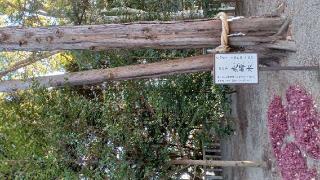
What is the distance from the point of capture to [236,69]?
380 centimetres

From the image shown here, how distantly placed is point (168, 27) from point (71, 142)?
7.74ft

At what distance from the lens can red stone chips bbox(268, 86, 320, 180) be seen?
165 inches

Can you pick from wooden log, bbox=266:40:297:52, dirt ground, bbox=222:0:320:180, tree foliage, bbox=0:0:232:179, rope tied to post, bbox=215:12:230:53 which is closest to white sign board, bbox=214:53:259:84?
rope tied to post, bbox=215:12:230:53

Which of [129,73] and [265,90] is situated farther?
[265,90]

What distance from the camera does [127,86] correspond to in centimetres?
646

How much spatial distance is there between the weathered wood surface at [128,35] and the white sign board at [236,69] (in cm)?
76

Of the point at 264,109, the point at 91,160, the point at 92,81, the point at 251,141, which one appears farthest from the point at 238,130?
the point at 92,81

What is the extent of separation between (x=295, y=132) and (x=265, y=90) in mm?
1284

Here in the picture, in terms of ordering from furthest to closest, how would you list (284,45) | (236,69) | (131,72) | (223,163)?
(223,163) < (131,72) < (284,45) < (236,69)

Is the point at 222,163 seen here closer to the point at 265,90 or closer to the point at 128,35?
the point at 265,90

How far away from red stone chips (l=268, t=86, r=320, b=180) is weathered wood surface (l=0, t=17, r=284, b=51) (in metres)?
0.74

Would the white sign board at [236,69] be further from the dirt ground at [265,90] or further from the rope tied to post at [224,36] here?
the dirt ground at [265,90]

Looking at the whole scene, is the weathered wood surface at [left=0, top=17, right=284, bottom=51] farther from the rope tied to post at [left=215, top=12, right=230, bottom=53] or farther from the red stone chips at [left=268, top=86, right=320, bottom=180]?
the red stone chips at [left=268, top=86, right=320, bottom=180]

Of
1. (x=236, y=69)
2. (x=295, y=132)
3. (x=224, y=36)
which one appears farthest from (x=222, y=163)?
(x=236, y=69)
